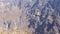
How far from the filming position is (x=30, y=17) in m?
3.70

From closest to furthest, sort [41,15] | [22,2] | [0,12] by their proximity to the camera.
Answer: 1. [41,15]
2. [0,12]
3. [22,2]

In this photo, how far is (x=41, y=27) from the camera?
3.49m

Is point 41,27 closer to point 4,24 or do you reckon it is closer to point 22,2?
point 4,24

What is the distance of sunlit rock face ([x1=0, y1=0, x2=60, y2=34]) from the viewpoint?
3.41m

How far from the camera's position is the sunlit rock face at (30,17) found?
3.41 meters

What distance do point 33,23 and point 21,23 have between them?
27 centimetres

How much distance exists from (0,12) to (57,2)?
1.44 m

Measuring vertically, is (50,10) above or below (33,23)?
above

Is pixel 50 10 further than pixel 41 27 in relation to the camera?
Yes

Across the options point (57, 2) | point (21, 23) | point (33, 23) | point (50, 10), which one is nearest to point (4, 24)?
point (21, 23)

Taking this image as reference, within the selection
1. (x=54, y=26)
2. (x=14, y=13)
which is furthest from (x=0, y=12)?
(x=54, y=26)

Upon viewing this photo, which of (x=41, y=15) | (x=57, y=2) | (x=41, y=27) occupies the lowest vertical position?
(x=41, y=27)

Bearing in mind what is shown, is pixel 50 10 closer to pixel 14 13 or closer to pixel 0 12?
pixel 14 13

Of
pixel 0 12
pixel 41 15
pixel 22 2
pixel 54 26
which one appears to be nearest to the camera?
pixel 54 26
